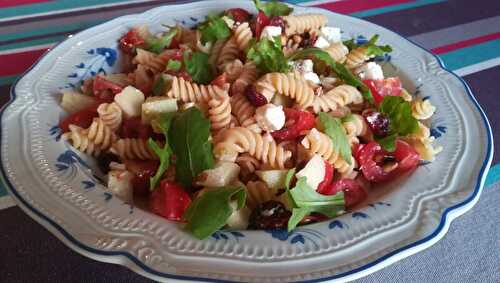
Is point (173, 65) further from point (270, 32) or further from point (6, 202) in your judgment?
point (6, 202)

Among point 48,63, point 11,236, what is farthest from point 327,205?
point 48,63

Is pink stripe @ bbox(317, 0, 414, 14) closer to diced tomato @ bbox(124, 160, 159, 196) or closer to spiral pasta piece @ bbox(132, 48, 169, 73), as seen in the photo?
spiral pasta piece @ bbox(132, 48, 169, 73)

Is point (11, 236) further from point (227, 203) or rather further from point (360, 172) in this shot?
point (360, 172)

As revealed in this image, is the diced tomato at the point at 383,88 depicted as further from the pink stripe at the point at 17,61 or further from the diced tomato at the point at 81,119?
the pink stripe at the point at 17,61

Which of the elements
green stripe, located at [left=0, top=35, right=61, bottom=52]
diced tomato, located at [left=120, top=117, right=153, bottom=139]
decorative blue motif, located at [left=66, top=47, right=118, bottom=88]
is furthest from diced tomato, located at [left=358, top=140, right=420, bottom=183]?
green stripe, located at [left=0, top=35, right=61, bottom=52]

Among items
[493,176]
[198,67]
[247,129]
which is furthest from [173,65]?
[493,176]
